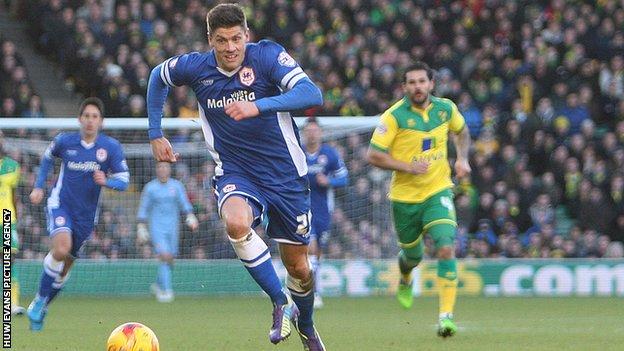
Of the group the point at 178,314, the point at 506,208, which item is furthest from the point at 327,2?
the point at 178,314

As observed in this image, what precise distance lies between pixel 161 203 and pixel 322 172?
134 inches

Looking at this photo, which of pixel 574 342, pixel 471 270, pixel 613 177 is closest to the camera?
pixel 574 342

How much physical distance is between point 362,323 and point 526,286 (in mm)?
7152

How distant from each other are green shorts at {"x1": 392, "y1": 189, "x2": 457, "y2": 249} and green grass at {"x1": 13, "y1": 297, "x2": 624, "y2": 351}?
0.84 metres

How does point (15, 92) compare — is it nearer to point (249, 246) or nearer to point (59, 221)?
point (59, 221)

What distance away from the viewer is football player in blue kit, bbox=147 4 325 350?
9328 millimetres

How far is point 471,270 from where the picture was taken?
20.9m

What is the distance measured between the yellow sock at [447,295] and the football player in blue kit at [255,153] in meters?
2.38

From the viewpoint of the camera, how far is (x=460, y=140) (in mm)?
13195

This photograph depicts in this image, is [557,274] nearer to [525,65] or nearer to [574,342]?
[525,65]

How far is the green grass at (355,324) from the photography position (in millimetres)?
11117

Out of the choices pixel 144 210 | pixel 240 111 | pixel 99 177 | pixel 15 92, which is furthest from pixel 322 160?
pixel 240 111

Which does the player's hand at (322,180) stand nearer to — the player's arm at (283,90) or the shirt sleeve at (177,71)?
the shirt sleeve at (177,71)

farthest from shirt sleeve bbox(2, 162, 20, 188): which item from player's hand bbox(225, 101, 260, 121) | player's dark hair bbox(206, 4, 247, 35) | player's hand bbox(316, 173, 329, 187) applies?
player's hand bbox(225, 101, 260, 121)
